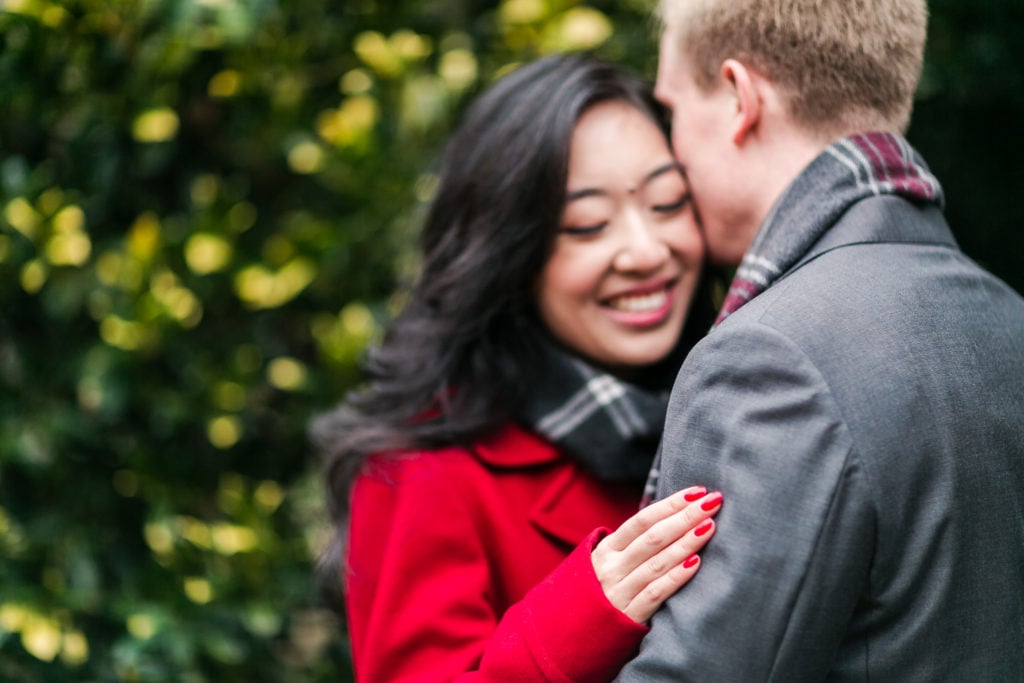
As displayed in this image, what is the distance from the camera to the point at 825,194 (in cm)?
150

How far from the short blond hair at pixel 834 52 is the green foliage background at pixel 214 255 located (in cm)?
98

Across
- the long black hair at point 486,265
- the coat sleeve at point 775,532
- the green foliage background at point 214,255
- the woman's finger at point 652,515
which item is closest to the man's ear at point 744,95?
the long black hair at point 486,265

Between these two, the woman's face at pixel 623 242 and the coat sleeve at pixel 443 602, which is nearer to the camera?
Result: the coat sleeve at pixel 443 602

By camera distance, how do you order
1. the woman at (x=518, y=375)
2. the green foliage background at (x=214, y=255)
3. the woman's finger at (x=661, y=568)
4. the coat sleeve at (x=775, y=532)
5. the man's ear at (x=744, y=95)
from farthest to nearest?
the green foliage background at (x=214, y=255) → the woman at (x=518, y=375) → the man's ear at (x=744, y=95) → the woman's finger at (x=661, y=568) → the coat sleeve at (x=775, y=532)

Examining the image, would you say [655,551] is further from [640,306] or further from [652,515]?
[640,306]

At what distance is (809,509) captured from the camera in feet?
3.95

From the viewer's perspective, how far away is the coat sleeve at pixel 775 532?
1.21 meters

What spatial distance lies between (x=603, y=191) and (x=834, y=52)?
20.5 inches

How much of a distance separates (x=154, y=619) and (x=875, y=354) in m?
1.83

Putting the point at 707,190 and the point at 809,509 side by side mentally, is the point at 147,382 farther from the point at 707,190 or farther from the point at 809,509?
the point at 809,509

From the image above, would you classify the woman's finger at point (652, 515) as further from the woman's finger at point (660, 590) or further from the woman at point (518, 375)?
the woman at point (518, 375)

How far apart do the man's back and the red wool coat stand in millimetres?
254

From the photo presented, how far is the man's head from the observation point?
5.09ft

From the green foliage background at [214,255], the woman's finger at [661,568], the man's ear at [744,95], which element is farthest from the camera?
the green foliage background at [214,255]
